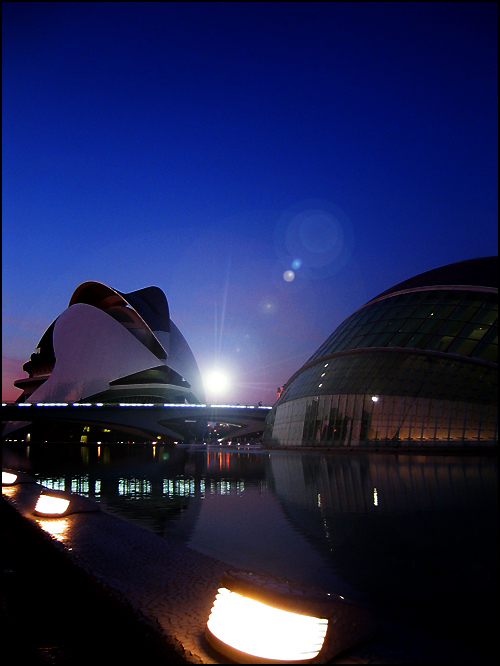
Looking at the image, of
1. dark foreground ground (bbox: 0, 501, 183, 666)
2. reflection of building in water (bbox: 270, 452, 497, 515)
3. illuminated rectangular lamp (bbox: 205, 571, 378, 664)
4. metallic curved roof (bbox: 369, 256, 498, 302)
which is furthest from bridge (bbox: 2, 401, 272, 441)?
illuminated rectangular lamp (bbox: 205, 571, 378, 664)

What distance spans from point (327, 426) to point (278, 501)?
70.9ft

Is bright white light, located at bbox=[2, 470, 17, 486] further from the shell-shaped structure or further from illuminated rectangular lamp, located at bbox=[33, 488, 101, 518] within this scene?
the shell-shaped structure

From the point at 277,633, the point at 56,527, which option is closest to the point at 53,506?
the point at 56,527

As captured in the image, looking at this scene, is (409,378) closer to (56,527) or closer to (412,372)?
(412,372)

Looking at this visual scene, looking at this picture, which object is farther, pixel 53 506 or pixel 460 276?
pixel 460 276

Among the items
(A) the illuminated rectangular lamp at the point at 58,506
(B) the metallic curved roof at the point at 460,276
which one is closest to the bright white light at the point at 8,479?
(A) the illuminated rectangular lamp at the point at 58,506

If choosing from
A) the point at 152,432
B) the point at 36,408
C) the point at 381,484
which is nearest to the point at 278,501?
the point at 381,484

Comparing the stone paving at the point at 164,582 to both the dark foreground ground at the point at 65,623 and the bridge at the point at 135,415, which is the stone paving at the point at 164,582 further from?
the bridge at the point at 135,415

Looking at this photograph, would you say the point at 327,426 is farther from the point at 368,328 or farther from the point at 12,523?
the point at 12,523

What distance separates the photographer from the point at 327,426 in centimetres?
3194

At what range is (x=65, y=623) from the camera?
3994 mm

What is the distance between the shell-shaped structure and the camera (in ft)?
254

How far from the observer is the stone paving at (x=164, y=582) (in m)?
2.78

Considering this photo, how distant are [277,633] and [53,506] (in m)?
5.50
